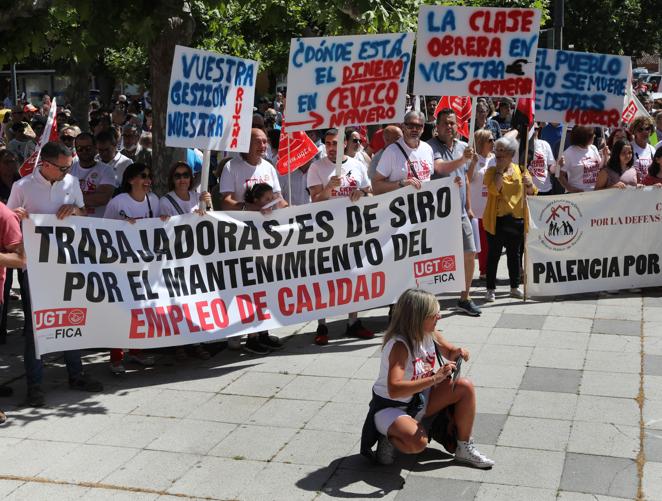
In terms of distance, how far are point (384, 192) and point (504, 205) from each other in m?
1.72

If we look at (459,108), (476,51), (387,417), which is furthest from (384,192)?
(459,108)

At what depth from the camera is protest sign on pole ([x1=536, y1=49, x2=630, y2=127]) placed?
10578 mm

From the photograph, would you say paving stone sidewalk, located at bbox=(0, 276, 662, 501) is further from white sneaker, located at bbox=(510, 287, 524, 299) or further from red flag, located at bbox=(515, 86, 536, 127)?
red flag, located at bbox=(515, 86, 536, 127)

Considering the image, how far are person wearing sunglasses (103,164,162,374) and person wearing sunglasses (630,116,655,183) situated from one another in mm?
5892

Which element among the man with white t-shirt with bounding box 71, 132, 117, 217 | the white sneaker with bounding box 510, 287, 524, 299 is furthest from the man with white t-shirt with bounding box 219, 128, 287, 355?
the white sneaker with bounding box 510, 287, 524, 299

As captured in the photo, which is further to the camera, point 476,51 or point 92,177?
point 92,177

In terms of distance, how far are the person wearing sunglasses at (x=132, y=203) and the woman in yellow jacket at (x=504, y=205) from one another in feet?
12.1

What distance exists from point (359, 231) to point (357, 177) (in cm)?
56

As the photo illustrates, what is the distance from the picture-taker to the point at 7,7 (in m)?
9.13

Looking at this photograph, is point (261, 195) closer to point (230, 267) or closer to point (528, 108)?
point (230, 267)

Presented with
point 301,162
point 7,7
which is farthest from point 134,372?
point 7,7

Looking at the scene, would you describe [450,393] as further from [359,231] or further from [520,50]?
[520,50]

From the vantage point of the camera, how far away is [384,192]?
908 centimetres

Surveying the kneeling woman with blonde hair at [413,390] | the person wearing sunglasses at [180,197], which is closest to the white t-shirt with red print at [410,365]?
the kneeling woman with blonde hair at [413,390]
